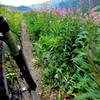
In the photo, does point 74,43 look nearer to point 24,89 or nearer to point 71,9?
point 71,9

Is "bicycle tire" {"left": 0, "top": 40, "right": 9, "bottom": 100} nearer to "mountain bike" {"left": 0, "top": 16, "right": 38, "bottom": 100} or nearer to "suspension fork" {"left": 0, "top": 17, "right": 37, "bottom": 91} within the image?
"mountain bike" {"left": 0, "top": 16, "right": 38, "bottom": 100}

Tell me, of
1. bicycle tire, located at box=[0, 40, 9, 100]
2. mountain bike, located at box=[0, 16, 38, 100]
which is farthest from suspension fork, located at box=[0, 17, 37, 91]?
bicycle tire, located at box=[0, 40, 9, 100]

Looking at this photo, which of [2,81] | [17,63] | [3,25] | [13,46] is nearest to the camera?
[3,25]

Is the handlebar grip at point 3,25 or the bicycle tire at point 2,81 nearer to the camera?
the handlebar grip at point 3,25

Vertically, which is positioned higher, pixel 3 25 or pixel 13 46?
pixel 3 25

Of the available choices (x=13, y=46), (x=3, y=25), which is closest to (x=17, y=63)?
(x=13, y=46)

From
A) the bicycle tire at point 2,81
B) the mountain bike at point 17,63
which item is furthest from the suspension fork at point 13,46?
the bicycle tire at point 2,81

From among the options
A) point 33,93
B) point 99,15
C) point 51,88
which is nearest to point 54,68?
point 51,88

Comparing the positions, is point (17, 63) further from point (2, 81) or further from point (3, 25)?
point (3, 25)

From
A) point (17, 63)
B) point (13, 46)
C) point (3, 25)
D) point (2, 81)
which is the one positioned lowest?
point (2, 81)

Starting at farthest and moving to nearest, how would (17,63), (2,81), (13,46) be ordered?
(2,81)
(17,63)
(13,46)

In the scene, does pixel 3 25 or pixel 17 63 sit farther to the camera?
pixel 17 63

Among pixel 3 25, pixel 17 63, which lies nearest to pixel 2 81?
pixel 17 63

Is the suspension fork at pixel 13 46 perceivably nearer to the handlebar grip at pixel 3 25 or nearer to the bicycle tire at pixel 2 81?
the handlebar grip at pixel 3 25
